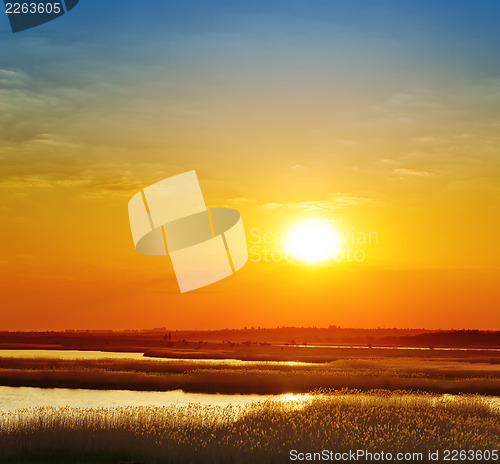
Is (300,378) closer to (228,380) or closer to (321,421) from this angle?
(228,380)

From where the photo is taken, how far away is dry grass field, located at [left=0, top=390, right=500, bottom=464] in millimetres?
21219

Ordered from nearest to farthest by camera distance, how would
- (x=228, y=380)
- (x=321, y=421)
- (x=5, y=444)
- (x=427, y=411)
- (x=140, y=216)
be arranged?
(x=5, y=444), (x=321, y=421), (x=427, y=411), (x=140, y=216), (x=228, y=380)

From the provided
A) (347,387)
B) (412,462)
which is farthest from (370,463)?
(347,387)

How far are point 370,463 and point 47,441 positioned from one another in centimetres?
1099

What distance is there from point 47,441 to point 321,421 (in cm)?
1051

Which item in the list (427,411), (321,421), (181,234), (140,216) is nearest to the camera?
(321,421)

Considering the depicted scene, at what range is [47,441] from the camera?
2222 centimetres

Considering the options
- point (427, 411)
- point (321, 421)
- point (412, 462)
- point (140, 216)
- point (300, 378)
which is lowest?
point (300, 378)

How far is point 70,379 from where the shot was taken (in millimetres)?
50375

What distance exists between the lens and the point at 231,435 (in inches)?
896

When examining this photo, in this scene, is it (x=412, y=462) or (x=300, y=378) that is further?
(x=300, y=378)

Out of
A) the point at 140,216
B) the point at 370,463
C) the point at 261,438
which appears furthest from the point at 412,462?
the point at 140,216

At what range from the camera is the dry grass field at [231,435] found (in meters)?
21.2

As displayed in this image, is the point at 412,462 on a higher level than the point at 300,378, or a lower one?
higher
